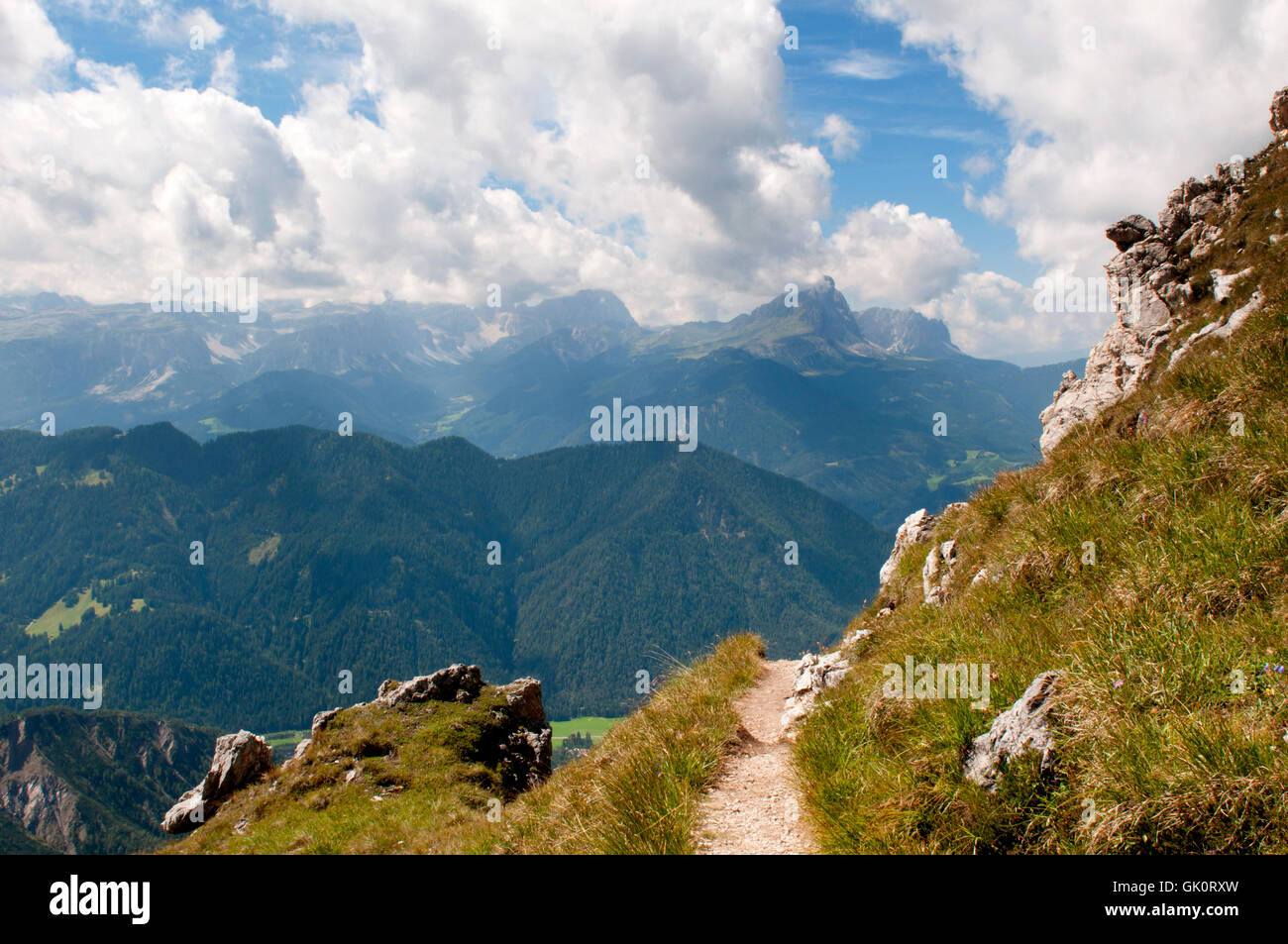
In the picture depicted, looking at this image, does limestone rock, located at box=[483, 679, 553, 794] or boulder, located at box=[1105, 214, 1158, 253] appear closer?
limestone rock, located at box=[483, 679, 553, 794]

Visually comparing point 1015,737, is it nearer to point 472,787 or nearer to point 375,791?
point 472,787

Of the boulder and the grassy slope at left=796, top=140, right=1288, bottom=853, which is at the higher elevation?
the boulder

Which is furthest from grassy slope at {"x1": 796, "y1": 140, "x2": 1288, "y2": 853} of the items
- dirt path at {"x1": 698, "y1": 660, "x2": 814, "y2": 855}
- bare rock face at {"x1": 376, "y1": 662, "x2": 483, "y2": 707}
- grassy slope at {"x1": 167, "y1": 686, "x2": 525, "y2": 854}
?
bare rock face at {"x1": 376, "y1": 662, "x2": 483, "y2": 707}

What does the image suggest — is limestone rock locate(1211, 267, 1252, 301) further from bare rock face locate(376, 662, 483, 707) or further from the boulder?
bare rock face locate(376, 662, 483, 707)

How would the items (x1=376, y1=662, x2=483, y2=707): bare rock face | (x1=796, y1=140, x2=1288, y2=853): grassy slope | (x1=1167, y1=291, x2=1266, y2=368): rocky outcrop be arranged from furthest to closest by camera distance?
(x1=376, y1=662, x2=483, y2=707): bare rock face < (x1=1167, y1=291, x2=1266, y2=368): rocky outcrop < (x1=796, y1=140, x2=1288, y2=853): grassy slope

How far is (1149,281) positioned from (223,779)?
137ft

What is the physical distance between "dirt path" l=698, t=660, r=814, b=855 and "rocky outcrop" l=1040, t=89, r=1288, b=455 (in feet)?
48.5

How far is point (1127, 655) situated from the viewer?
6.24 m

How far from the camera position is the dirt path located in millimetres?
7129

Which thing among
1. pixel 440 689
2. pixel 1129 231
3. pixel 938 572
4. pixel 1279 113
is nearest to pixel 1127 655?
pixel 938 572

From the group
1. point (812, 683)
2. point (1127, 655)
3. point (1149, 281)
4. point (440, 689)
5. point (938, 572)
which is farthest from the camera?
point (440, 689)
